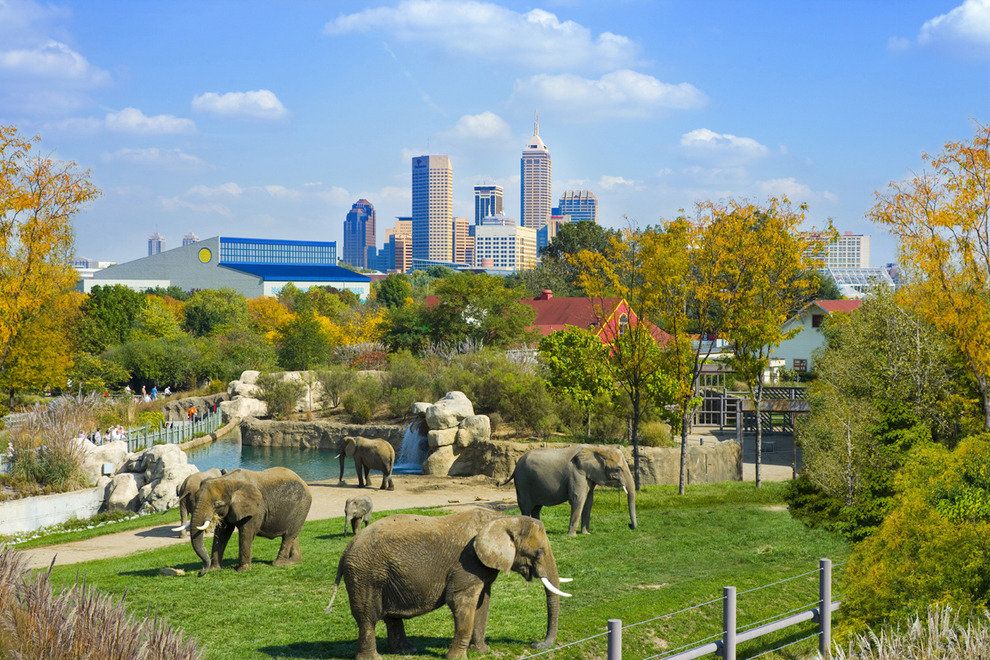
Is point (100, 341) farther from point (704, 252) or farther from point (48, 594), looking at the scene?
point (48, 594)

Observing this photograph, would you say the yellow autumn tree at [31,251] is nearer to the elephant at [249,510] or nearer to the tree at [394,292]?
the elephant at [249,510]

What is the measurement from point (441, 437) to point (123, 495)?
36.9ft

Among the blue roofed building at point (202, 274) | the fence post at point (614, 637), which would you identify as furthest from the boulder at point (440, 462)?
the blue roofed building at point (202, 274)

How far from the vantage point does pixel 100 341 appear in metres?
60.0

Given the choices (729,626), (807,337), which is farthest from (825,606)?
(807,337)

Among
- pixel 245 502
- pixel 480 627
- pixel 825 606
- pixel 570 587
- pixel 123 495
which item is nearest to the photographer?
pixel 825 606

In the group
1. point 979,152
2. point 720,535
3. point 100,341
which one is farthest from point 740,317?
point 100,341

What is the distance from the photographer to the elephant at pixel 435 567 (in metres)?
10.0

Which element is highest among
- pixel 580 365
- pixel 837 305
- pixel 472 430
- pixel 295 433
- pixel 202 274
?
pixel 202 274

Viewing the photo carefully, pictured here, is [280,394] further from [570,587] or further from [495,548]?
[495,548]

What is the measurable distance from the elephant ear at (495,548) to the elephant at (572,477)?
709 centimetres

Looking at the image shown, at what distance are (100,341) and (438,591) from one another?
5546 cm

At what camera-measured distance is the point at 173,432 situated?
37.1m

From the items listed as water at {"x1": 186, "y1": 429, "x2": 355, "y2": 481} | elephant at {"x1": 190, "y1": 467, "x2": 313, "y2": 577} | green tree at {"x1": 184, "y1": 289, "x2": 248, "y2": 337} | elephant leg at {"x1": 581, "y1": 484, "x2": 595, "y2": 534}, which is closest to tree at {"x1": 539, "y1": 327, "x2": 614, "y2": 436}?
elephant leg at {"x1": 581, "y1": 484, "x2": 595, "y2": 534}
